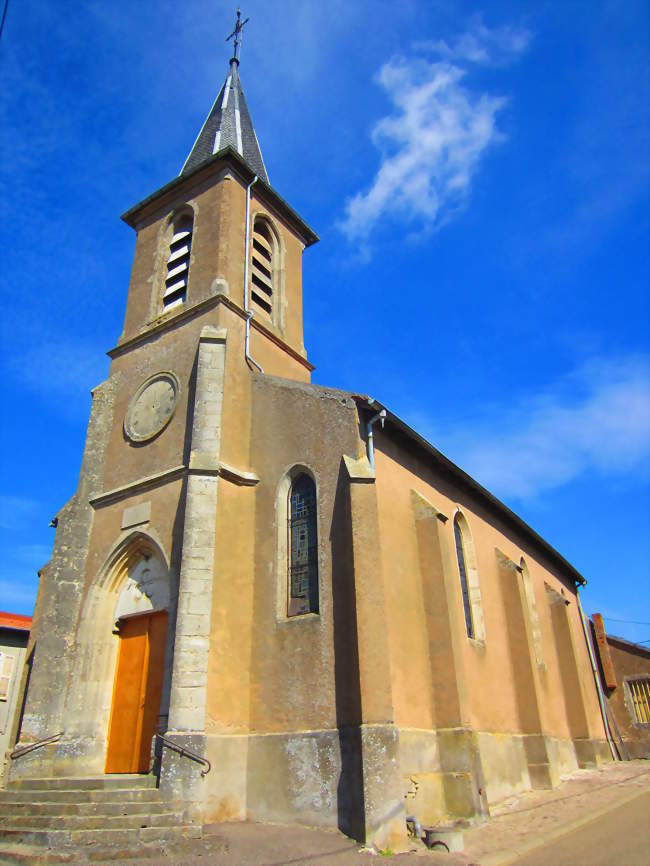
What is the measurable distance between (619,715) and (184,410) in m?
19.2

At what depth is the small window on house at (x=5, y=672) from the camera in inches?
680

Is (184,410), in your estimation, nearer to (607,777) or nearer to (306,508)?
(306,508)

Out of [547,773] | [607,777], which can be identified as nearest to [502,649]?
[547,773]

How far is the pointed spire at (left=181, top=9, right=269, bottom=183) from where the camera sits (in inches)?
715

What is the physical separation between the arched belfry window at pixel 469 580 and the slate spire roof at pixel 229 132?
34.2 ft

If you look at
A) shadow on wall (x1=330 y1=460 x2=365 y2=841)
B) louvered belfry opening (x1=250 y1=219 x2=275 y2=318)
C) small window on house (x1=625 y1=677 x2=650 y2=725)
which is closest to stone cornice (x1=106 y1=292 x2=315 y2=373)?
louvered belfry opening (x1=250 y1=219 x2=275 y2=318)

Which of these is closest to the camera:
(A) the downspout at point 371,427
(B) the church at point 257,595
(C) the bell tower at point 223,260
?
(B) the church at point 257,595

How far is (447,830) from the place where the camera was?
867cm

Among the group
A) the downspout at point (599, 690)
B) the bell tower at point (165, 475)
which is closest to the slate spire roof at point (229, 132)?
the bell tower at point (165, 475)

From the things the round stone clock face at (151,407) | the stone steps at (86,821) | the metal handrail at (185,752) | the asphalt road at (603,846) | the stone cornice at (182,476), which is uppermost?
the round stone clock face at (151,407)

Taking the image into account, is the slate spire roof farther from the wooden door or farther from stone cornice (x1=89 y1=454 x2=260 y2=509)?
the wooden door

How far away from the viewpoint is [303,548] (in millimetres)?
11031

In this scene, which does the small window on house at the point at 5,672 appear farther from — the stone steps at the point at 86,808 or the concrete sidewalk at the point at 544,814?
the concrete sidewalk at the point at 544,814

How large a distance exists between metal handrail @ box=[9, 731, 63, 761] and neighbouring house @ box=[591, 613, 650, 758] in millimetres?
18578
